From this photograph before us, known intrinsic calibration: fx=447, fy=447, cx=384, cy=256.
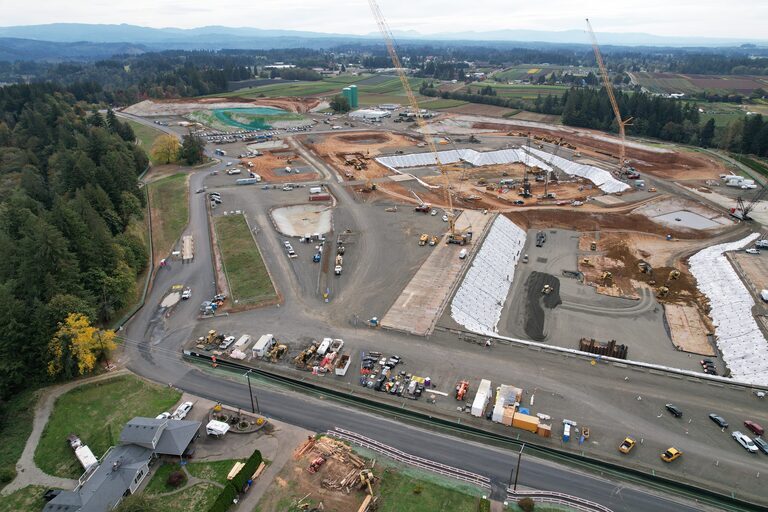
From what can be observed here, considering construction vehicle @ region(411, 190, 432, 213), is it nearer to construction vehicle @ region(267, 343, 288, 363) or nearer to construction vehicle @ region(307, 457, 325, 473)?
construction vehicle @ region(267, 343, 288, 363)

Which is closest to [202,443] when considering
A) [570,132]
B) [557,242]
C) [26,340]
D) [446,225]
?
[26,340]

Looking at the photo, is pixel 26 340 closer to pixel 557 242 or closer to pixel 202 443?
pixel 202 443

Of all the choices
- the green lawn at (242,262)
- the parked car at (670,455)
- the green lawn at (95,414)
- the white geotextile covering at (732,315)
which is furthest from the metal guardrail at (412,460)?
the white geotextile covering at (732,315)

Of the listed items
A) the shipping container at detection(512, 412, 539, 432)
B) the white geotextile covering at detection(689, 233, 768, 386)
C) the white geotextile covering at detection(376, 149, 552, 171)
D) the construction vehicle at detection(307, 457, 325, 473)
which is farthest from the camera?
the white geotextile covering at detection(376, 149, 552, 171)

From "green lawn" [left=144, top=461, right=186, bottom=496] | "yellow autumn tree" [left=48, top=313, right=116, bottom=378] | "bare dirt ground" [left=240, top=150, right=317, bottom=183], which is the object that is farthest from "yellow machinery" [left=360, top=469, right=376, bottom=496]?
"bare dirt ground" [left=240, top=150, right=317, bottom=183]

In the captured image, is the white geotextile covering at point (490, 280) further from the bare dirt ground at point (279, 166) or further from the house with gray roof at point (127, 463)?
the bare dirt ground at point (279, 166)

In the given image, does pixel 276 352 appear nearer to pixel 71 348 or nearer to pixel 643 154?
pixel 71 348

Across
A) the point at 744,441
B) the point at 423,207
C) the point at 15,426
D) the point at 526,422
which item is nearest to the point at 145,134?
the point at 423,207

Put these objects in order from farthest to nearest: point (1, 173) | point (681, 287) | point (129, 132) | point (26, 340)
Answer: point (129, 132) → point (1, 173) → point (681, 287) → point (26, 340)
